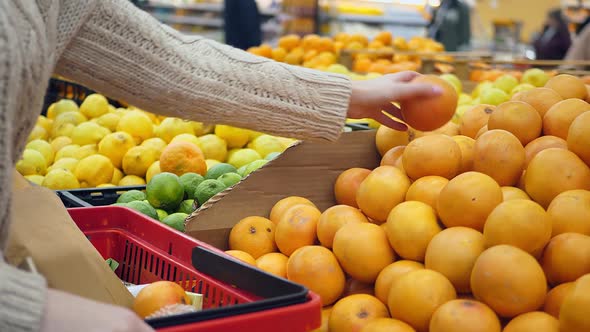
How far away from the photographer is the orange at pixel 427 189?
1.58 m

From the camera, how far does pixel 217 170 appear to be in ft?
7.79

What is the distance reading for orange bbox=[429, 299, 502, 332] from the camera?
4.11 ft

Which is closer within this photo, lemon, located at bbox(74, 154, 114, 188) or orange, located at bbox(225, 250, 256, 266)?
orange, located at bbox(225, 250, 256, 266)

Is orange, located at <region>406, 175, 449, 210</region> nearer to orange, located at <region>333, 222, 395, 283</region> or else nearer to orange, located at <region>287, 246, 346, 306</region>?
orange, located at <region>333, 222, 395, 283</region>

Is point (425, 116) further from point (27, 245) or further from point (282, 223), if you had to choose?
point (27, 245)

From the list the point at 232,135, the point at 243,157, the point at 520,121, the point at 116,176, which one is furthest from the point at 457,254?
the point at 116,176

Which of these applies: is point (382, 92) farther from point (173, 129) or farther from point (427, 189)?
point (173, 129)

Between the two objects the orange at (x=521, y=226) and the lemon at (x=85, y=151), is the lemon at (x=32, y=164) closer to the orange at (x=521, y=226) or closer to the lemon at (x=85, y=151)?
the lemon at (x=85, y=151)

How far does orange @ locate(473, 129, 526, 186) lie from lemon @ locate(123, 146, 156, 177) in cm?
147

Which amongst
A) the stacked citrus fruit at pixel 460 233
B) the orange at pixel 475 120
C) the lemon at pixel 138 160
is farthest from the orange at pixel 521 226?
the lemon at pixel 138 160

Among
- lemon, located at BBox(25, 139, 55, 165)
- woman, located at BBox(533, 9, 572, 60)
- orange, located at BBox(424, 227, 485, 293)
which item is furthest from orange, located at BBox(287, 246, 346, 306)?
woman, located at BBox(533, 9, 572, 60)

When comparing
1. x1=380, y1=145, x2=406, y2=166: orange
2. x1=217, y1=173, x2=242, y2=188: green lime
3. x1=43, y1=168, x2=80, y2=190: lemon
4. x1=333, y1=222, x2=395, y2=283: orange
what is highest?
x1=380, y1=145, x2=406, y2=166: orange

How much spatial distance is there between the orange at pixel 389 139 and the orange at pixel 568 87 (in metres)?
0.43

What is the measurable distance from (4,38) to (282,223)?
91 cm
